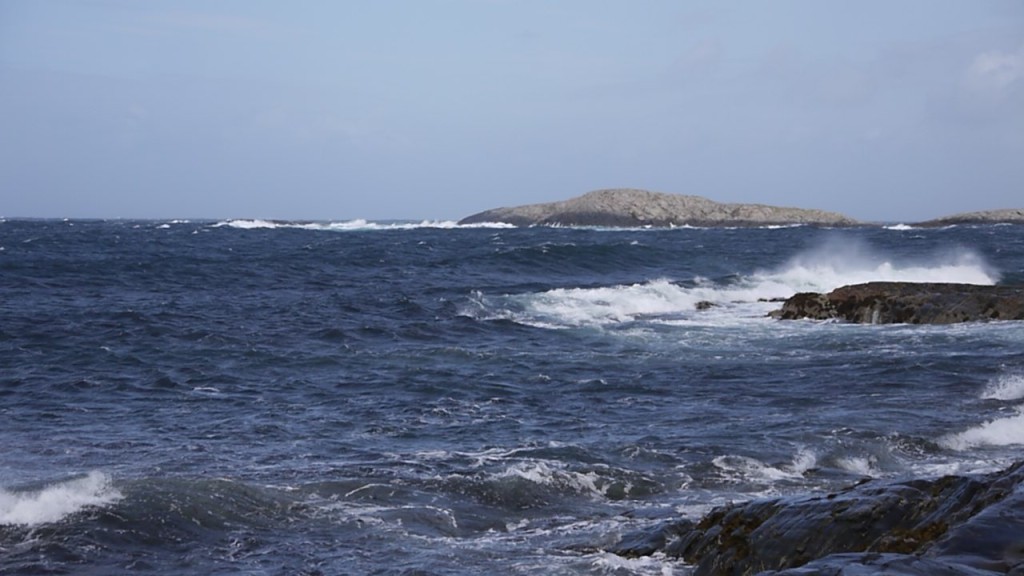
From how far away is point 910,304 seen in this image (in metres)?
23.7

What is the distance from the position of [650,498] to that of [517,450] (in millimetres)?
2281

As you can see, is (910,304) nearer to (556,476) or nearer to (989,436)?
(989,436)

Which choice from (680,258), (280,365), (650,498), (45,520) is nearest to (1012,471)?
(650,498)

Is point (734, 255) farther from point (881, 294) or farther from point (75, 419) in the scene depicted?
point (75, 419)

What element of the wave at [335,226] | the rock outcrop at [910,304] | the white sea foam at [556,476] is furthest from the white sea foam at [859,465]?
the wave at [335,226]

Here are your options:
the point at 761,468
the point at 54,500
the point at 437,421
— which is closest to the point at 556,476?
the point at 761,468

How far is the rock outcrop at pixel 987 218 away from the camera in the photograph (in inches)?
4156

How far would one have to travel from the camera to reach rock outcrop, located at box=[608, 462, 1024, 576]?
231 inches

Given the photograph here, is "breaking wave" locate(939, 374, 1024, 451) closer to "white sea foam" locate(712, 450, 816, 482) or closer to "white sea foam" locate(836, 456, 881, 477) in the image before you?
"white sea foam" locate(836, 456, 881, 477)

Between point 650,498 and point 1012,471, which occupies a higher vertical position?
point 1012,471

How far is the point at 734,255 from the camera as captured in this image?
1956 inches

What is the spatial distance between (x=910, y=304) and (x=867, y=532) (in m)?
18.0

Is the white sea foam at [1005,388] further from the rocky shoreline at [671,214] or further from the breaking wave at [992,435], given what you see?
the rocky shoreline at [671,214]

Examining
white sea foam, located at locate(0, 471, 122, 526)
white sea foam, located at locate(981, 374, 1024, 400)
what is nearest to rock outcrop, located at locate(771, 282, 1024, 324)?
white sea foam, located at locate(981, 374, 1024, 400)
